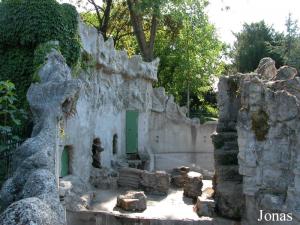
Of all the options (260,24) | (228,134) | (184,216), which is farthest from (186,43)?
(184,216)

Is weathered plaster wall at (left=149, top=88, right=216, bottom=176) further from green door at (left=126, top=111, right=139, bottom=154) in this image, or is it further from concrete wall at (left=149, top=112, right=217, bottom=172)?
green door at (left=126, top=111, right=139, bottom=154)

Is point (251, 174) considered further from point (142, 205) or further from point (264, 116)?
point (142, 205)

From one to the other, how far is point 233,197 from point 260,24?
2306cm

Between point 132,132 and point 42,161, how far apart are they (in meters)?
14.0

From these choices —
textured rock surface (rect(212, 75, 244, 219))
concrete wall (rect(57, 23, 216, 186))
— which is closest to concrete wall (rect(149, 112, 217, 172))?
concrete wall (rect(57, 23, 216, 186))

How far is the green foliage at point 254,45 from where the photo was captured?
1214 inches

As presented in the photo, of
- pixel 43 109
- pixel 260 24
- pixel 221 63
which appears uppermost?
pixel 260 24

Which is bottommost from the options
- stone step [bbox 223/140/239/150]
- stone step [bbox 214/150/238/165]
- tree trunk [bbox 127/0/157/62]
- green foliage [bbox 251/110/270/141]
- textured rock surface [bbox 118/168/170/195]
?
textured rock surface [bbox 118/168/170/195]

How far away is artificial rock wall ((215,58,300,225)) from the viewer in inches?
414

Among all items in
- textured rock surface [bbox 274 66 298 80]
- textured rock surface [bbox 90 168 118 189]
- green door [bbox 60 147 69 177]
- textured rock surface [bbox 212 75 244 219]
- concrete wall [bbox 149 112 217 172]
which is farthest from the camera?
concrete wall [bbox 149 112 217 172]

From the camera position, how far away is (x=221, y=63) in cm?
3262

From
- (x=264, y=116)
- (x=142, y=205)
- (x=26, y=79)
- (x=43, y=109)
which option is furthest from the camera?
(x=142, y=205)

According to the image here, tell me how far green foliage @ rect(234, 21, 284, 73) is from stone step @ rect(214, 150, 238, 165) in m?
Answer: 18.0

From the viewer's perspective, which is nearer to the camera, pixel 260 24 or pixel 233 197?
pixel 233 197
